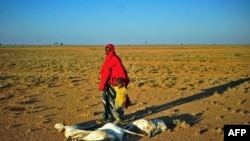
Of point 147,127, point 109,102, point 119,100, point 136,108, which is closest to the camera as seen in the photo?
point 147,127

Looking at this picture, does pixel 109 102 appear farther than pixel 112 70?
Yes

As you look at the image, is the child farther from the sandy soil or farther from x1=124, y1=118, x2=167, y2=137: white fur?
x1=124, y1=118, x2=167, y2=137: white fur

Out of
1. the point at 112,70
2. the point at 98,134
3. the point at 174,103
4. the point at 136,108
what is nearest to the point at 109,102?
the point at 112,70

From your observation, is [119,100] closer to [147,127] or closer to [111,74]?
[111,74]

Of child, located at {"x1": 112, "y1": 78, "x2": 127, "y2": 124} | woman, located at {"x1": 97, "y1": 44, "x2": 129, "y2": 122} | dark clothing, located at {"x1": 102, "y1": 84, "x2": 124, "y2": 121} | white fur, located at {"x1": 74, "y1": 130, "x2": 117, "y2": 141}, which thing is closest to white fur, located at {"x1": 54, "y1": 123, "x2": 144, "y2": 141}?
white fur, located at {"x1": 74, "y1": 130, "x2": 117, "y2": 141}

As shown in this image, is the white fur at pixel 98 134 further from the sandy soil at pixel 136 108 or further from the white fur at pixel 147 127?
the sandy soil at pixel 136 108

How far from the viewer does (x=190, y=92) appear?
605 inches

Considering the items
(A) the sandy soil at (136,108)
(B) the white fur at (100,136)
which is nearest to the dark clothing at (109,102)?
(A) the sandy soil at (136,108)

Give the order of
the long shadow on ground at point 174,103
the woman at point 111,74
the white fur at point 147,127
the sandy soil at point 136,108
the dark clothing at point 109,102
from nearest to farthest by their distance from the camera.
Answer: the white fur at point 147,127, the sandy soil at point 136,108, the woman at point 111,74, the dark clothing at point 109,102, the long shadow on ground at point 174,103

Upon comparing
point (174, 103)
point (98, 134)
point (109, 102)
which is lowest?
point (174, 103)

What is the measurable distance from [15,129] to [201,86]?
11.0 m

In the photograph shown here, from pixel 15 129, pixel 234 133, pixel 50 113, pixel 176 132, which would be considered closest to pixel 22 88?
pixel 50 113

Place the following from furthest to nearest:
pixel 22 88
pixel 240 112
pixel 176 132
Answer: pixel 22 88 → pixel 240 112 → pixel 176 132

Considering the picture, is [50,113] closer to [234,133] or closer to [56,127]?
[56,127]
